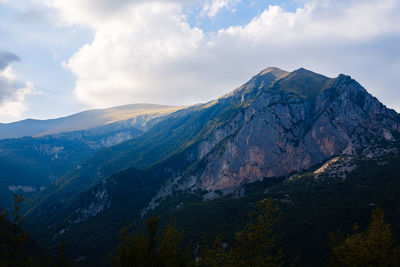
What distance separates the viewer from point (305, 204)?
152 meters

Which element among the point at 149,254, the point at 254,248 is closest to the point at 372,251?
the point at 254,248

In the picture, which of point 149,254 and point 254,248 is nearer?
point 149,254

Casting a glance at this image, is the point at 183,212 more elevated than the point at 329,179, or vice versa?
the point at 329,179

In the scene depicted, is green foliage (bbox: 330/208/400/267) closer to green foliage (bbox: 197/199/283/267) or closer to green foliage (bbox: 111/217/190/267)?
Result: green foliage (bbox: 197/199/283/267)

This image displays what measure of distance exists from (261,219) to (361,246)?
10658mm

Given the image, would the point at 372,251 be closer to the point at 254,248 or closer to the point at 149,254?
the point at 254,248

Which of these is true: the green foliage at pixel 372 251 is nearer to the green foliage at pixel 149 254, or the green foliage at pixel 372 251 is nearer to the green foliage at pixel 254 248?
the green foliage at pixel 254 248

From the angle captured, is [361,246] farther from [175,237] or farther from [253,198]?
[253,198]

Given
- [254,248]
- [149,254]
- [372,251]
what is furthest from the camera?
[372,251]

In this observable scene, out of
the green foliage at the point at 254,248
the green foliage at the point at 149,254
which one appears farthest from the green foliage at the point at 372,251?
the green foliage at the point at 149,254

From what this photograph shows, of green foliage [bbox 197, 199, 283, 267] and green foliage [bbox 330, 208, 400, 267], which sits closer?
green foliage [bbox 197, 199, 283, 267]

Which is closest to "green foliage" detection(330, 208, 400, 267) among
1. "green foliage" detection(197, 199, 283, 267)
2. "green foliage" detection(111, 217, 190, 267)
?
"green foliage" detection(197, 199, 283, 267)

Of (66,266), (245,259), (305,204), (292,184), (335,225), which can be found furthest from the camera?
(292,184)

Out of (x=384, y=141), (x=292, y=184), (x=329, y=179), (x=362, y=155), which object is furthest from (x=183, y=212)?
(x=384, y=141)
